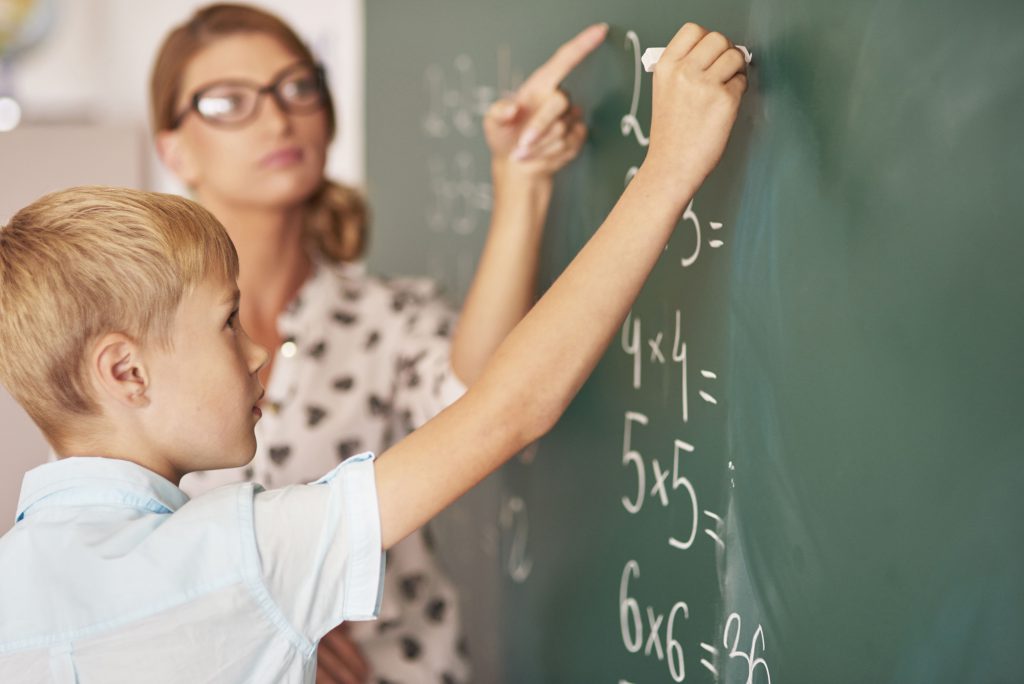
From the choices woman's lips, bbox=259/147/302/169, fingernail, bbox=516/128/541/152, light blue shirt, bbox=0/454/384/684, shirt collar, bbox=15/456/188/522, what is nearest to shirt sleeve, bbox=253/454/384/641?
light blue shirt, bbox=0/454/384/684

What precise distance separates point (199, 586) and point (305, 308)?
2.65 ft

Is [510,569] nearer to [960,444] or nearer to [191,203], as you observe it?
[191,203]

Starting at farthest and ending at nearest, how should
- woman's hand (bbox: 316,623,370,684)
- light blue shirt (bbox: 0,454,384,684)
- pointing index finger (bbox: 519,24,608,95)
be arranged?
woman's hand (bbox: 316,623,370,684) → pointing index finger (bbox: 519,24,608,95) → light blue shirt (bbox: 0,454,384,684)

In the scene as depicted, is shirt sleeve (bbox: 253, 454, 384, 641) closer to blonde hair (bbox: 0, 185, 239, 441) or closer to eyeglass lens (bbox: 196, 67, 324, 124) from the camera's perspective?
blonde hair (bbox: 0, 185, 239, 441)

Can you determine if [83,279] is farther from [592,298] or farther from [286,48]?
[286,48]

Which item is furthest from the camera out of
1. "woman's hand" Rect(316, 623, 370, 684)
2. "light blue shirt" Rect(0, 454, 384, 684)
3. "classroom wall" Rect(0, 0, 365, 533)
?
"classroom wall" Rect(0, 0, 365, 533)

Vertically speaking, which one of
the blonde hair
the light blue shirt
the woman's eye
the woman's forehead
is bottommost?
the light blue shirt

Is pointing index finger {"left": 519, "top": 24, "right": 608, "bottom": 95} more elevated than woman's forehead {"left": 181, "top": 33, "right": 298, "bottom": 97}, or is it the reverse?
woman's forehead {"left": 181, "top": 33, "right": 298, "bottom": 97}

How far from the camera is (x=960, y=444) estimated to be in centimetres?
69

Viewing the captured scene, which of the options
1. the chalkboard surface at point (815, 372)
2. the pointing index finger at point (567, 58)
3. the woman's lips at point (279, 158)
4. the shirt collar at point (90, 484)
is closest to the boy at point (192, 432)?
the shirt collar at point (90, 484)

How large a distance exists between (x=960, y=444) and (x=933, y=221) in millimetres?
138

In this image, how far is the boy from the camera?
811 millimetres

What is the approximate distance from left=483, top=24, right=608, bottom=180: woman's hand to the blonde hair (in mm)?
471

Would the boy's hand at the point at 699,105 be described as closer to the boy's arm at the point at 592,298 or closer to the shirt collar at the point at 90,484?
the boy's arm at the point at 592,298
